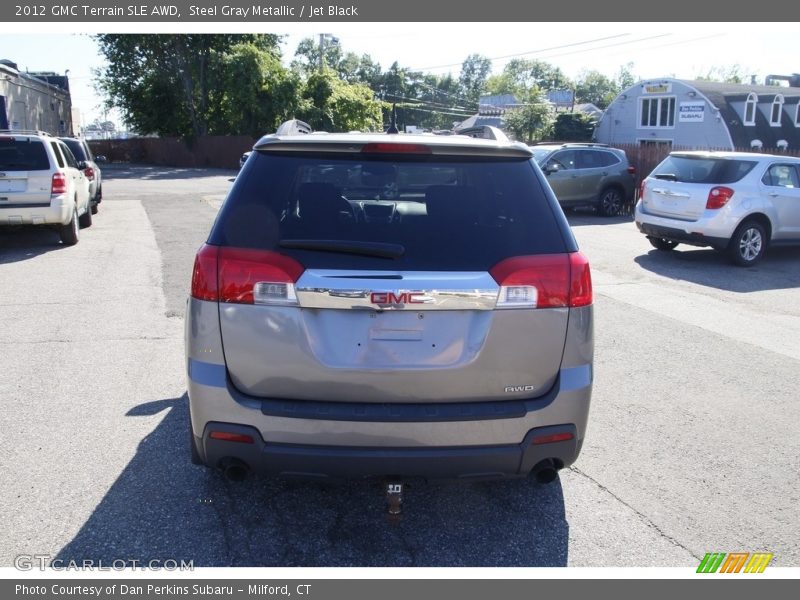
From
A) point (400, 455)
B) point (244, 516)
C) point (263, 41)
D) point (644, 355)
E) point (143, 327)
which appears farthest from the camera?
point (263, 41)

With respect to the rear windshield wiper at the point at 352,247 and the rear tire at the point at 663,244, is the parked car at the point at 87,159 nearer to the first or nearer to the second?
the rear tire at the point at 663,244

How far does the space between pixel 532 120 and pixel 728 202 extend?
3980 cm

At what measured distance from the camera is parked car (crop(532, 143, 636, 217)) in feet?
59.0

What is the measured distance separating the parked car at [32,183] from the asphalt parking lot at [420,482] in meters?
3.65

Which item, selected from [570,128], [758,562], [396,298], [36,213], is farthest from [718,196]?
[570,128]

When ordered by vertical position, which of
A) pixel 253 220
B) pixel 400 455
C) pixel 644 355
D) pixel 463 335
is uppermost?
pixel 253 220

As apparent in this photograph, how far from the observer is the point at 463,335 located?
3016mm

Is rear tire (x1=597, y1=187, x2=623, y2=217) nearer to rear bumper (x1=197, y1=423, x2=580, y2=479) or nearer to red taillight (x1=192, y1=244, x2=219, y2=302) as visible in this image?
rear bumper (x1=197, y1=423, x2=580, y2=479)

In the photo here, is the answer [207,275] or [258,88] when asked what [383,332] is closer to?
[207,275]

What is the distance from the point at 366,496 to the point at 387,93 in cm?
9628

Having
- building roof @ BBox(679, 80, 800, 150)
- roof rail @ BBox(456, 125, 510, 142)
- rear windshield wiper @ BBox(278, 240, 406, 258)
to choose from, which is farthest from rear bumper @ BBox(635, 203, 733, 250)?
building roof @ BBox(679, 80, 800, 150)
